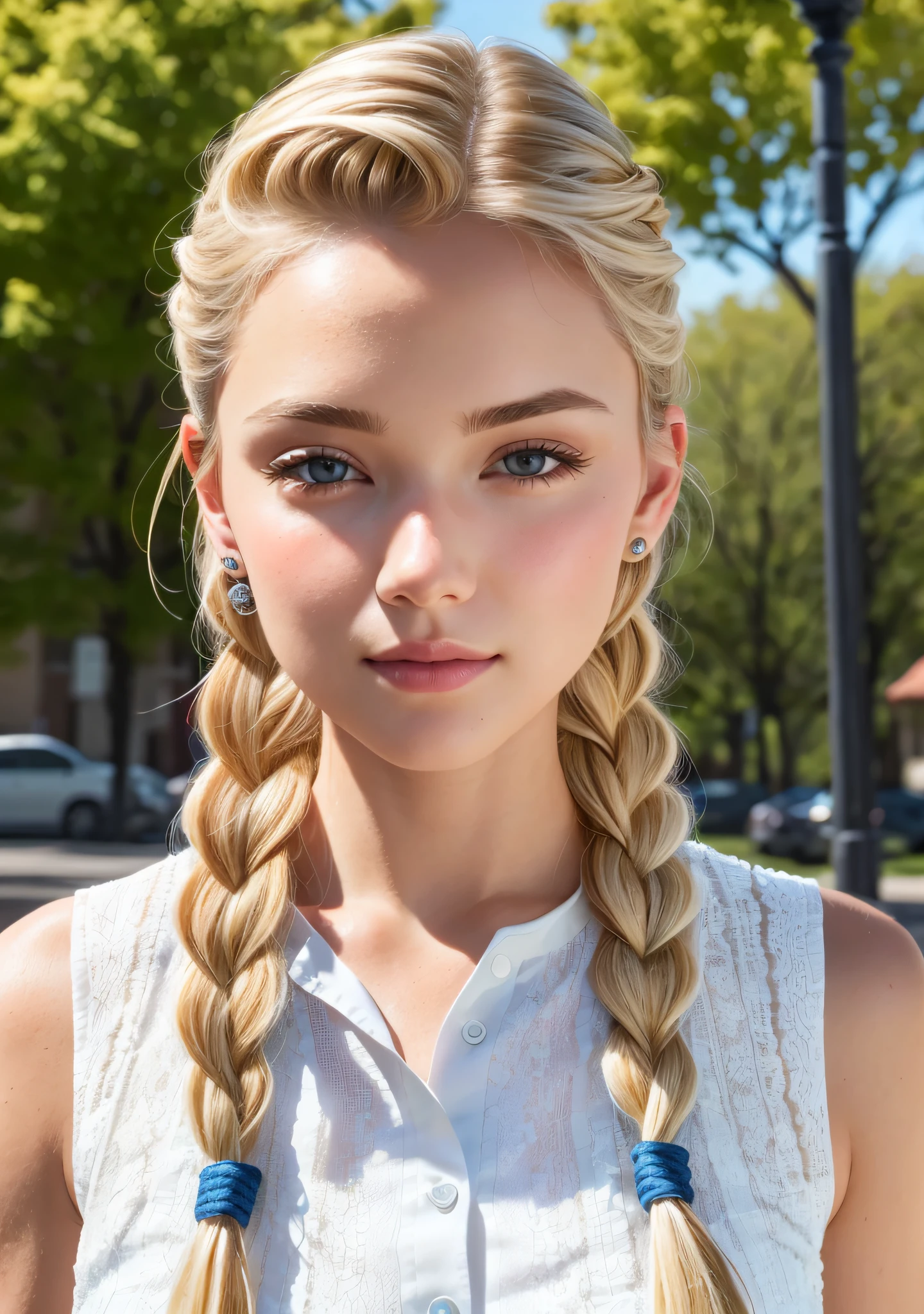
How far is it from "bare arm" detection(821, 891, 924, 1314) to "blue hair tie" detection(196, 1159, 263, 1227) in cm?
70

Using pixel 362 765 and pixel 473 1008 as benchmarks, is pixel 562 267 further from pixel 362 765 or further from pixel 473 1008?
pixel 473 1008

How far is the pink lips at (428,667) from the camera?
5.15 feet

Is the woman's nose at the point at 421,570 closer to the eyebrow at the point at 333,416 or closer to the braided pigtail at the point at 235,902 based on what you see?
the eyebrow at the point at 333,416

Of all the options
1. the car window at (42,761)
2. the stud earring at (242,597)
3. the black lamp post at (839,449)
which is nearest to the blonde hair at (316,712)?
the stud earring at (242,597)

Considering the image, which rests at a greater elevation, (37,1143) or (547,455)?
(547,455)

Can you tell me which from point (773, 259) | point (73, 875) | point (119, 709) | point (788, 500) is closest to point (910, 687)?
point (788, 500)

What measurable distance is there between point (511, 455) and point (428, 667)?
0.87ft

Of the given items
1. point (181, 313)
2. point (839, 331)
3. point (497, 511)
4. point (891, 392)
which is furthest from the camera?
point (891, 392)

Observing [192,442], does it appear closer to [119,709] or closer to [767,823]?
[119,709]

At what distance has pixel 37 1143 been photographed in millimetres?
1700

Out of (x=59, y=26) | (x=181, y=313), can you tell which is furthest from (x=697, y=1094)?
(x=59, y=26)

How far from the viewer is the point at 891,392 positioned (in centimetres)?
2181

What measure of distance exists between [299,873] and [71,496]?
1598 centimetres

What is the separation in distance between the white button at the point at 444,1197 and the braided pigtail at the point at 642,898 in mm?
221
